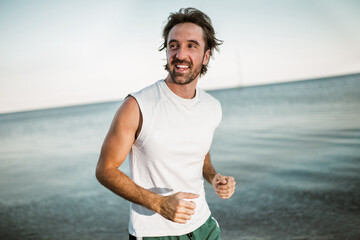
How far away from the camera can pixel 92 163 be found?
10.4 m

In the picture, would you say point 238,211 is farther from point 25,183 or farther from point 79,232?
point 25,183

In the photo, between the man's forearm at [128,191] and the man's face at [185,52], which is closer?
the man's forearm at [128,191]

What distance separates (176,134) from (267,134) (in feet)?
36.1

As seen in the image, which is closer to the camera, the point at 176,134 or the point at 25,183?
the point at 176,134

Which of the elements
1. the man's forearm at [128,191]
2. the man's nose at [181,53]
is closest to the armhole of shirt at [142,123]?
the man's forearm at [128,191]

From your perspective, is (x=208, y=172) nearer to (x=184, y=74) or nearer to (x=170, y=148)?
(x=170, y=148)

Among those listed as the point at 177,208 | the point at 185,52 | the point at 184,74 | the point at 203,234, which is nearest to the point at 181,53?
the point at 185,52

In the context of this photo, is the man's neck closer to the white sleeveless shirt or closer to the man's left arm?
the white sleeveless shirt

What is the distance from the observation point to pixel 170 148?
2.00m

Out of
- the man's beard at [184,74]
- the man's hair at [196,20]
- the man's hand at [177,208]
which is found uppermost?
the man's hair at [196,20]

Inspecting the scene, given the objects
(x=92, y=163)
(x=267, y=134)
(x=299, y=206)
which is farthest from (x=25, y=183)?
(x=267, y=134)

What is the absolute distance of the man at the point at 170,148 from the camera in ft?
5.86

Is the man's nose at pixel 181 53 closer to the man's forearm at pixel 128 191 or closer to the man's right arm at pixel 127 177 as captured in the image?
the man's right arm at pixel 127 177

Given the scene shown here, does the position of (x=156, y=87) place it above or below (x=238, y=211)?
above
